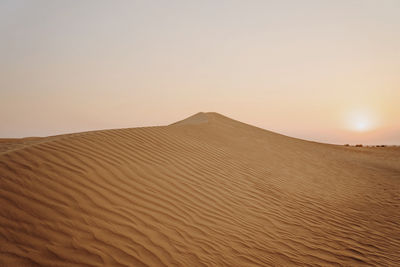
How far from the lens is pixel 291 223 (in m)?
4.39

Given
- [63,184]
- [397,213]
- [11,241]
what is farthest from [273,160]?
[11,241]

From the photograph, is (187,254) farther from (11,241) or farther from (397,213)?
(397,213)

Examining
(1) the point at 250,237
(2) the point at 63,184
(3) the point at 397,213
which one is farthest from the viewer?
(3) the point at 397,213

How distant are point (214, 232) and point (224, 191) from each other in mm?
1523

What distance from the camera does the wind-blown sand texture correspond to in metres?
2.59

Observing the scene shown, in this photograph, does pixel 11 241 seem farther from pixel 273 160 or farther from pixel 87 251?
pixel 273 160

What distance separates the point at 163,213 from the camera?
348 cm

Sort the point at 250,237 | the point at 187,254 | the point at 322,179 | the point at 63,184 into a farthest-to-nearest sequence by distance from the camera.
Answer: the point at 322,179
the point at 250,237
the point at 63,184
the point at 187,254

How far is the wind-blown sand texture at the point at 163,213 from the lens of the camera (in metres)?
2.59

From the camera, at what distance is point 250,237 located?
3.55 meters

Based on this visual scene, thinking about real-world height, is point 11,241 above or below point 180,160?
below

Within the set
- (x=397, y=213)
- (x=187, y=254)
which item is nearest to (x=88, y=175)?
(x=187, y=254)

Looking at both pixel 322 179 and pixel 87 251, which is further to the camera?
pixel 322 179

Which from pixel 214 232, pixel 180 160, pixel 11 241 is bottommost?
pixel 11 241
